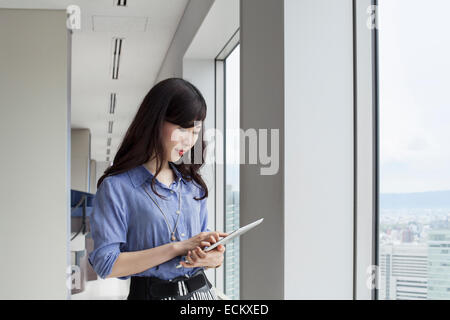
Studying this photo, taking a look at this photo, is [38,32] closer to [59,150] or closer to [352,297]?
[59,150]

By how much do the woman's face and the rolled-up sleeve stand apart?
0.54ft

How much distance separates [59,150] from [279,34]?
2.37 m

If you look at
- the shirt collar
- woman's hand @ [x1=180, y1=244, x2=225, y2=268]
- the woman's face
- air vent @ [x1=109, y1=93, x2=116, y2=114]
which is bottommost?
woman's hand @ [x1=180, y1=244, x2=225, y2=268]

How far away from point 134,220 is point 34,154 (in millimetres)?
2481

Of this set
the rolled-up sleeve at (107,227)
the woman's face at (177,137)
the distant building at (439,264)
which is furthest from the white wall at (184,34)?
the distant building at (439,264)

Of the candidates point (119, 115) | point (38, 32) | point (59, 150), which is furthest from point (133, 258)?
point (119, 115)

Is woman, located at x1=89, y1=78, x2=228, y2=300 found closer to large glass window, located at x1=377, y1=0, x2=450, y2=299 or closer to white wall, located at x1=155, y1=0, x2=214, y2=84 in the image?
large glass window, located at x1=377, y1=0, x2=450, y2=299

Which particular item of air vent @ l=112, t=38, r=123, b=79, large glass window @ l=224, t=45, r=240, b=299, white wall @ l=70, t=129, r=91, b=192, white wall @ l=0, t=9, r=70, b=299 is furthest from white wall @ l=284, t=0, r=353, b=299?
white wall @ l=70, t=129, r=91, b=192

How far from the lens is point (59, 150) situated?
3.41 m

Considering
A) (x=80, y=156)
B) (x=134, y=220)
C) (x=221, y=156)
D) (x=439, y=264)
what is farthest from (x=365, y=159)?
(x=80, y=156)

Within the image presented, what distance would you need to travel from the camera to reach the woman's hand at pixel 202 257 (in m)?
1.11

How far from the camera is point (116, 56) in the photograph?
4.52 metres

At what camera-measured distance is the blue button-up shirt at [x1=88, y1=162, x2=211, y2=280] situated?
1.12m

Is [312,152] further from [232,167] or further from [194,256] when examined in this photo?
[232,167]
